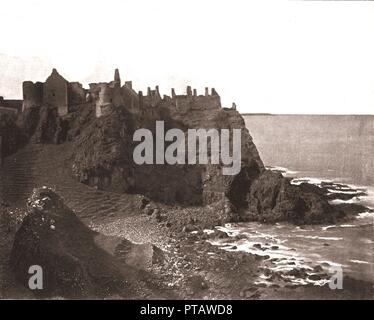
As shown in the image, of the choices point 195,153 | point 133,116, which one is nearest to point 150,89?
point 133,116

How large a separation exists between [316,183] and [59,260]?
66.0ft

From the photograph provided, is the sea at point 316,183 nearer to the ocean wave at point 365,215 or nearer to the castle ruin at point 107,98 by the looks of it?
the ocean wave at point 365,215

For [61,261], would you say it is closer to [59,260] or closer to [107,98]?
[59,260]

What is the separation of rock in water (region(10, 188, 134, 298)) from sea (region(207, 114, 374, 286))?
617 cm

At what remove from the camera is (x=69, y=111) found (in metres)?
28.8

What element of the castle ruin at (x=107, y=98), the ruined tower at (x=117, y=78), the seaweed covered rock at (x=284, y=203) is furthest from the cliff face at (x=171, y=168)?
the ruined tower at (x=117, y=78)

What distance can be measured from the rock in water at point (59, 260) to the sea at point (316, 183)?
6175mm

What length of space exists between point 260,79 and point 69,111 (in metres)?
12.4

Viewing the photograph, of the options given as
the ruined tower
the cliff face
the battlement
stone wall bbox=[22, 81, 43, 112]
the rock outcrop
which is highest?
the ruined tower

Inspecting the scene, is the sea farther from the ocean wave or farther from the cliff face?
the cliff face

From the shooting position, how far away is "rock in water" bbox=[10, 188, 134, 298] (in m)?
17.4

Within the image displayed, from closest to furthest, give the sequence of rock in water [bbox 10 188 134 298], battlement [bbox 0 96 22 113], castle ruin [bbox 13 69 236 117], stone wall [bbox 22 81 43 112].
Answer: rock in water [bbox 10 188 134 298] < battlement [bbox 0 96 22 113] < stone wall [bbox 22 81 43 112] < castle ruin [bbox 13 69 236 117]

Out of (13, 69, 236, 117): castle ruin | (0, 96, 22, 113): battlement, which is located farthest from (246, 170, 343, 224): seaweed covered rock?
(0, 96, 22, 113): battlement
